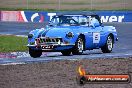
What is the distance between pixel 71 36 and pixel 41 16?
29285 mm

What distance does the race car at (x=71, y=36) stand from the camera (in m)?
17.2

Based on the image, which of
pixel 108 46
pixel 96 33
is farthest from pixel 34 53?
pixel 108 46

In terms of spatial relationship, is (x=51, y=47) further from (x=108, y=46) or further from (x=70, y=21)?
(x=108, y=46)

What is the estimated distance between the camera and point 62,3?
5078cm

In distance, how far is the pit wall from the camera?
44031 mm

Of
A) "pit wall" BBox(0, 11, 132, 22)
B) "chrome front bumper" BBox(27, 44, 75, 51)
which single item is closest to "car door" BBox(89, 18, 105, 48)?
"chrome front bumper" BBox(27, 44, 75, 51)

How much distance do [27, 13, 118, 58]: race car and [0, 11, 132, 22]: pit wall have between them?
79.4 feet

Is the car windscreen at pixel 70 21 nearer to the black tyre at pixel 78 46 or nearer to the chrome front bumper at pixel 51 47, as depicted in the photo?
the black tyre at pixel 78 46

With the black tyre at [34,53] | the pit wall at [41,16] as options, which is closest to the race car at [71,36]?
the black tyre at [34,53]

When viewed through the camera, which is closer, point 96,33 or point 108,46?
point 96,33

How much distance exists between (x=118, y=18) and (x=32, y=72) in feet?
107

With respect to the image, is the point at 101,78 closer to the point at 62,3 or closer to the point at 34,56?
→ the point at 34,56

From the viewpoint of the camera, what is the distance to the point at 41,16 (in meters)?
46.4

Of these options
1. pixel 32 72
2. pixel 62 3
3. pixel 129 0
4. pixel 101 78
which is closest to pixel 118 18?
pixel 129 0
